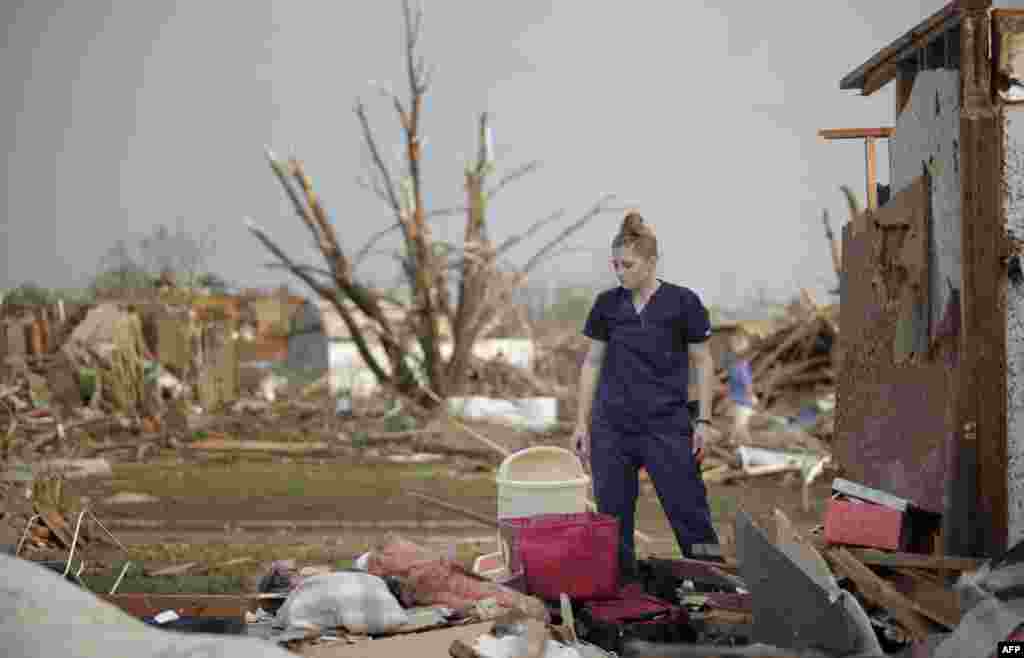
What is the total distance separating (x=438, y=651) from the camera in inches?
171

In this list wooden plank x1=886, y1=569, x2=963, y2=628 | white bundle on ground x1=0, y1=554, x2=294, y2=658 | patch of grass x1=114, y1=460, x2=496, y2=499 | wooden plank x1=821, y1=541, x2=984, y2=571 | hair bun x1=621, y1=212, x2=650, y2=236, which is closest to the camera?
white bundle on ground x1=0, y1=554, x2=294, y2=658

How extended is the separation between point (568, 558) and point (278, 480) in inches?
337

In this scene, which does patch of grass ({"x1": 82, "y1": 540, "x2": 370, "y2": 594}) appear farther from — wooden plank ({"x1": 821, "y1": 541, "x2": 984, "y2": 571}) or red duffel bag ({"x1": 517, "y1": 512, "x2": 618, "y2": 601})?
wooden plank ({"x1": 821, "y1": 541, "x2": 984, "y2": 571})

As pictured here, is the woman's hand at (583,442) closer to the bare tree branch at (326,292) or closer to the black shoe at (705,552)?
the black shoe at (705,552)

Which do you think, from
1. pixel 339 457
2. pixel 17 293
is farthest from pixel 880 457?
pixel 17 293

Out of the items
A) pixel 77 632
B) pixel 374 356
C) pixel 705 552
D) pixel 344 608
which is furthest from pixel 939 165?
pixel 374 356

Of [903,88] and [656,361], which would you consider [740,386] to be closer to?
[656,361]

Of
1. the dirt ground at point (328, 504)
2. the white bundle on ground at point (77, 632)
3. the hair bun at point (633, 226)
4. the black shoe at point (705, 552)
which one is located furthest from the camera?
the dirt ground at point (328, 504)

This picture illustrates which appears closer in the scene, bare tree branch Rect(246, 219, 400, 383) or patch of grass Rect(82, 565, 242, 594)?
patch of grass Rect(82, 565, 242, 594)

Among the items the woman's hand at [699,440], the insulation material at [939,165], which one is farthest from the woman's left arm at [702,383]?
the insulation material at [939,165]

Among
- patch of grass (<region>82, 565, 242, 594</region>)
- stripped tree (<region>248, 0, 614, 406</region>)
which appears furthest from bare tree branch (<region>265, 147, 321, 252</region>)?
patch of grass (<region>82, 565, 242, 594</region>)

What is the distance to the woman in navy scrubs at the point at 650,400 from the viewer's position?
5574 millimetres

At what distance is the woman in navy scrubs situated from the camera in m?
5.57

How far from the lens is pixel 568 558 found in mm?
5082
